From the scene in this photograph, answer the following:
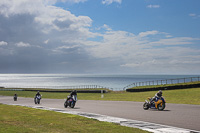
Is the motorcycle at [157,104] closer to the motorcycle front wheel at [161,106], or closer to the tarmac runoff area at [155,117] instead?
the motorcycle front wheel at [161,106]

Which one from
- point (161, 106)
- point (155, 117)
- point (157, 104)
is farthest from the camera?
point (157, 104)

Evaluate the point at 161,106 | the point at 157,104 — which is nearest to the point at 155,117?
the point at 161,106

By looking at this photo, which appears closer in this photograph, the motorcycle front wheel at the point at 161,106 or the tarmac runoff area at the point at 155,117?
the tarmac runoff area at the point at 155,117

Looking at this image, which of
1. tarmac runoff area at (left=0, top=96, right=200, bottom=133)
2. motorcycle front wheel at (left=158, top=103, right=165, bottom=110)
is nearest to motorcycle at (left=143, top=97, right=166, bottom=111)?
motorcycle front wheel at (left=158, top=103, right=165, bottom=110)

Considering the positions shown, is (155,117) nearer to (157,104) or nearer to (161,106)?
(161,106)

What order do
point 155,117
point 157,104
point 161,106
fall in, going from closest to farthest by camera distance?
point 155,117 < point 161,106 < point 157,104

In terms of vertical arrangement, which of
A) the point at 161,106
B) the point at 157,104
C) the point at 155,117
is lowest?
the point at 155,117

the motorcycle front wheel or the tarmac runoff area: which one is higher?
the motorcycle front wheel

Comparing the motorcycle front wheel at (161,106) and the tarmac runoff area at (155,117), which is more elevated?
the motorcycle front wheel at (161,106)

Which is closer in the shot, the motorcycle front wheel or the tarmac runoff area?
the tarmac runoff area

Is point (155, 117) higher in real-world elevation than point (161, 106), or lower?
lower

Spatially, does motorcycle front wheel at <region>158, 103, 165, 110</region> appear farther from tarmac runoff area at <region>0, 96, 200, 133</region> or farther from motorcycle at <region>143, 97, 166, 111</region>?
tarmac runoff area at <region>0, 96, 200, 133</region>

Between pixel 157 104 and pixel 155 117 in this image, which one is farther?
pixel 157 104

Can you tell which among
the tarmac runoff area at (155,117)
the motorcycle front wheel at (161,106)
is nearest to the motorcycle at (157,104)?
the motorcycle front wheel at (161,106)
